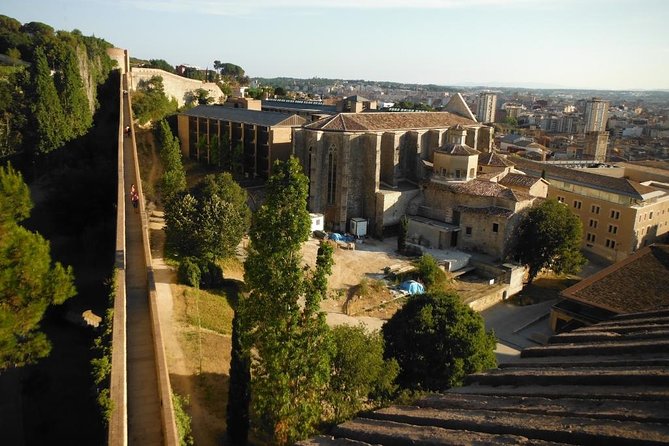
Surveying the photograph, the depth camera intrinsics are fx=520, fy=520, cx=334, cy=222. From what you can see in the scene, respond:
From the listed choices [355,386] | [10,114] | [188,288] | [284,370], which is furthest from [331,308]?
[10,114]

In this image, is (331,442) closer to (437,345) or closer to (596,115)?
(437,345)

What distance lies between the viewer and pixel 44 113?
41469mm

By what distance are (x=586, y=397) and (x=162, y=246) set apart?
27.1 meters

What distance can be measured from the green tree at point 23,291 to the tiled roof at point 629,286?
2392cm

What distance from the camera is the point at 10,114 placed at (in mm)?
45406

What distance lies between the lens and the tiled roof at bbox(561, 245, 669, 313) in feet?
81.7

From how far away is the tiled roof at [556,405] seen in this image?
4.26 metres

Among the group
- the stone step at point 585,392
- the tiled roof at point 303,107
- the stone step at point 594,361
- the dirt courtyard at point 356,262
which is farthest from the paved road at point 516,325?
the tiled roof at point 303,107

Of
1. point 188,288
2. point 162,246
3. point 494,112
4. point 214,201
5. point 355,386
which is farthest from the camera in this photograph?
point 494,112

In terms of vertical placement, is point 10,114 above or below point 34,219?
above

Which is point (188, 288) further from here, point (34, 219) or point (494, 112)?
point (494, 112)

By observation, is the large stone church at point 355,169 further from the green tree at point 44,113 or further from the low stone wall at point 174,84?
the low stone wall at point 174,84

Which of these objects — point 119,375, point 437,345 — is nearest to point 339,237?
point 437,345

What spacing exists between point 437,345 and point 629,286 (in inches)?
495
